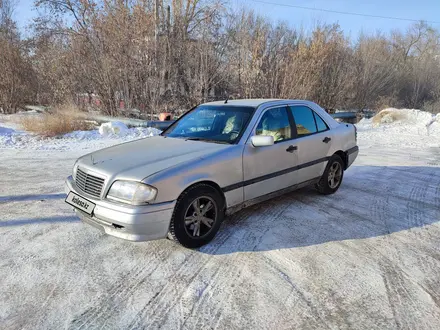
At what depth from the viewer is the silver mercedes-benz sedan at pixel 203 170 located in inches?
120

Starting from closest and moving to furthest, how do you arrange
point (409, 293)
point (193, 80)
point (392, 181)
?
1. point (409, 293)
2. point (392, 181)
3. point (193, 80)

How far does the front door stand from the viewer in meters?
3.87

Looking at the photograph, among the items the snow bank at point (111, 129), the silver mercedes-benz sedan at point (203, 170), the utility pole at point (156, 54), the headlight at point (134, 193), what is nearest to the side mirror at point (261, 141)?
the silver mercedes-benz sedan at point (203, 170)

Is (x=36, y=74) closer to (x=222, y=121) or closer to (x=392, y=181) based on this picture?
(x=222, y=121)

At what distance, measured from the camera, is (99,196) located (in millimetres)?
3199

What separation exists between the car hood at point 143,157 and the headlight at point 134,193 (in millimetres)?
68

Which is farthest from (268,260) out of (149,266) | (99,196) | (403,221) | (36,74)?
(36,74)

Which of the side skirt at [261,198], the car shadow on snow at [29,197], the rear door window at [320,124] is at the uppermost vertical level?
the rear door window at [320,124]

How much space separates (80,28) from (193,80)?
18.8ft

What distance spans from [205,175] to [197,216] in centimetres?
45

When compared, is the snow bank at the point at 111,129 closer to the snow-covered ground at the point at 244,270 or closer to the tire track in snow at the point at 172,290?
the snow-covered ground at the point at 244,270

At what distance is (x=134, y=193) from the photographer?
3.01m

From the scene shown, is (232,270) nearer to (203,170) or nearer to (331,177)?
(203,170)

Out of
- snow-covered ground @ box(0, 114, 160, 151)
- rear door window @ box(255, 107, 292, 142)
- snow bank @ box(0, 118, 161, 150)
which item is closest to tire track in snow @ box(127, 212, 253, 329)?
rear door window @ box(255, 107, 292, 142)
